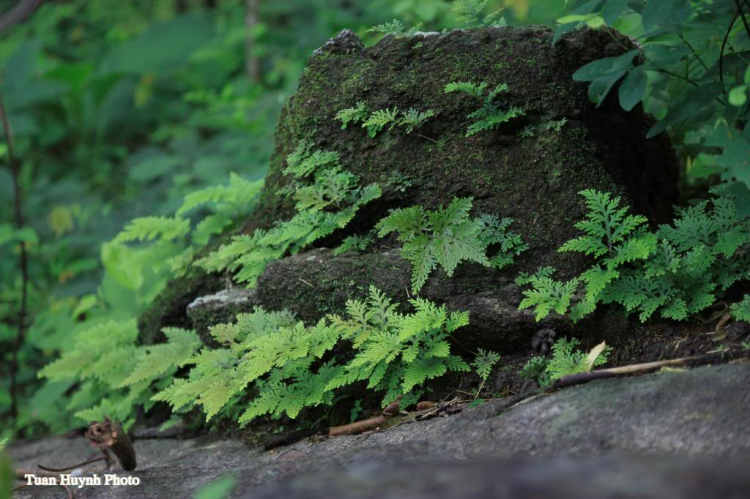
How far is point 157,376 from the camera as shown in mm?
4121

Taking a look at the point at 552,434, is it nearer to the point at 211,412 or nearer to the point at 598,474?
the point at 598,474

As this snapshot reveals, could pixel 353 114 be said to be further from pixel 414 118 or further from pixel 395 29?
pixel 395 29

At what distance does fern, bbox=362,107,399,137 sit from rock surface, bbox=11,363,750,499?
5.06ft

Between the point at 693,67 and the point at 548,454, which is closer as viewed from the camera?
the point at 548,454

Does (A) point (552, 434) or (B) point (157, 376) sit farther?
(B) point (157, 376)

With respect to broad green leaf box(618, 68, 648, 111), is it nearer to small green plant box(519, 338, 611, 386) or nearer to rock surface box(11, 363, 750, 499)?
small green plant box(519, 338, 611, 386)

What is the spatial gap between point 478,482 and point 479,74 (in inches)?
97.4

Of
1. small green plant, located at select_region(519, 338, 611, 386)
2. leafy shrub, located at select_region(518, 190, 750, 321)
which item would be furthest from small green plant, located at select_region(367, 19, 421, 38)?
small green plant, located at select_region(519, 338, 611, 386)

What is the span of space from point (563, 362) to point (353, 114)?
171 cm

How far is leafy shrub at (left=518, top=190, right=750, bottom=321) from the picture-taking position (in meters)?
2.91

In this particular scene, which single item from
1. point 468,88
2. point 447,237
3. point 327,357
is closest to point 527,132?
point 468,88

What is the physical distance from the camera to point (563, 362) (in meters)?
2.78

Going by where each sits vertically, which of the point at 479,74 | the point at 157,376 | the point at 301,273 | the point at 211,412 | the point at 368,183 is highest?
the point at 479,74

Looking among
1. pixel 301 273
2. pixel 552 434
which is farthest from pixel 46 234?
pixel 552 434
